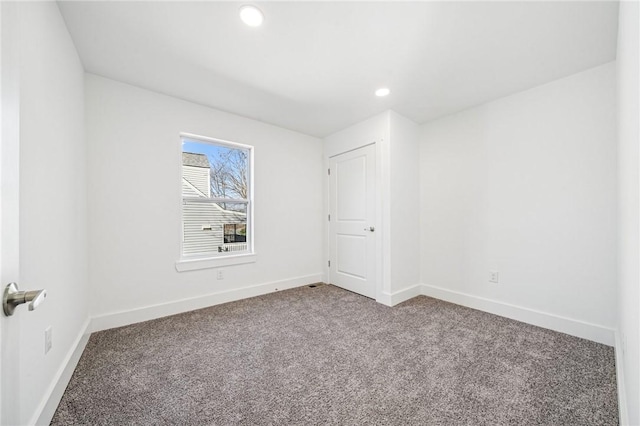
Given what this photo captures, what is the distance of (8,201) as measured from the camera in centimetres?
64

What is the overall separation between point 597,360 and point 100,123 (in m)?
4.62

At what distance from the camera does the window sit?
3.01 m

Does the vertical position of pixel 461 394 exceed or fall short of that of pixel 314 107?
it falls short

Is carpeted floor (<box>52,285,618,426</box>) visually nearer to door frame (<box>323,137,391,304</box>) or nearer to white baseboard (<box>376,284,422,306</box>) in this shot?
white baseboard (<box>376,284,422,306</box>)

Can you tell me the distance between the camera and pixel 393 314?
2.79 metres

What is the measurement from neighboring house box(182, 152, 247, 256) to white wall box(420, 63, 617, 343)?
2.70m

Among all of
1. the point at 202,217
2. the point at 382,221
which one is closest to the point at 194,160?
the point at 202,217

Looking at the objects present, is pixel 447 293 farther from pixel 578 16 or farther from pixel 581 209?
pixel 578 16

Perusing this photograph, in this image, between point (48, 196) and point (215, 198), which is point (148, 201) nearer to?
point (215, 198)

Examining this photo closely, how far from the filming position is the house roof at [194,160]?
300 cm

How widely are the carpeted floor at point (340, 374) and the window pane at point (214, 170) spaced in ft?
4.89

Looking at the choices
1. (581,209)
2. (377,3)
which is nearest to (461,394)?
(581,209)

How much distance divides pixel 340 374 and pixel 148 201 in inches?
97.8

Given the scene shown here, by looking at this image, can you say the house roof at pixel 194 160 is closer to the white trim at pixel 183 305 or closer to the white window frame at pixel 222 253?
the white window frame at pixel 222 253
